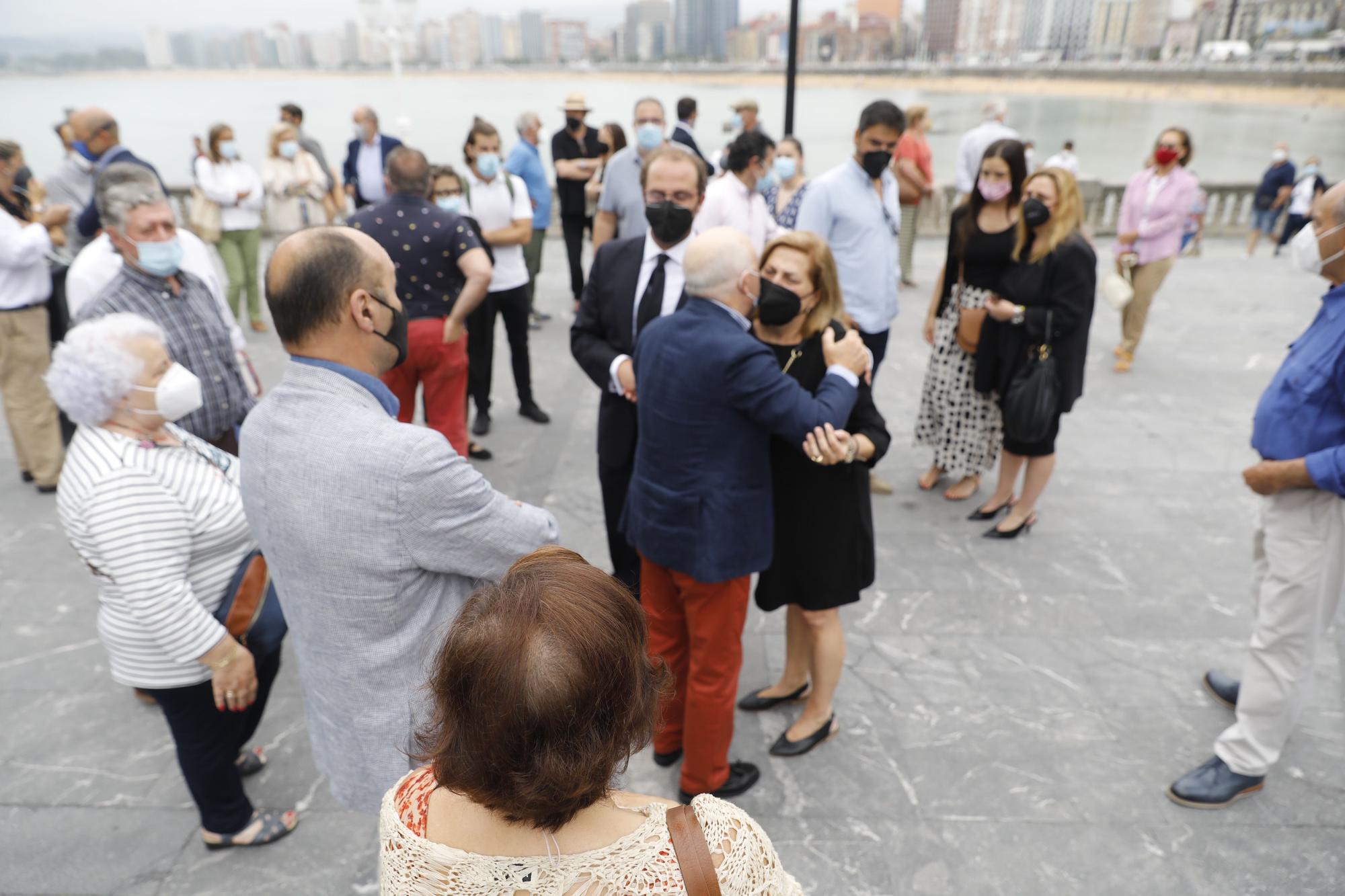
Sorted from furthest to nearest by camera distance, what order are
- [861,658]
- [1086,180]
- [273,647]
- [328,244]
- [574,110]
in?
[1086,180] → [574,110] → [861,658] → [273,647] → [328,244]

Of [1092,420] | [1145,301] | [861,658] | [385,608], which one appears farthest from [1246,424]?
[385,608]

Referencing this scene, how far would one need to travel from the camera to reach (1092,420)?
5.40 meters

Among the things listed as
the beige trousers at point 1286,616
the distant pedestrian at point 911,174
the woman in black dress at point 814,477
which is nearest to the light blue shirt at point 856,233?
the woman in black dress at point 814,477

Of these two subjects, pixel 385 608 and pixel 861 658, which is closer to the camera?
pixel 385 608

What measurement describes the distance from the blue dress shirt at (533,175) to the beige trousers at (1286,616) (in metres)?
5.61

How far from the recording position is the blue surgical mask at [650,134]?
6.29m

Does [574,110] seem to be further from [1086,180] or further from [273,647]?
[1086,180]

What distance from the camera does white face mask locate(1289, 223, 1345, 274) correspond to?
226cm

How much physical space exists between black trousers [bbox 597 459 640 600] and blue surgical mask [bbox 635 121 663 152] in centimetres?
379

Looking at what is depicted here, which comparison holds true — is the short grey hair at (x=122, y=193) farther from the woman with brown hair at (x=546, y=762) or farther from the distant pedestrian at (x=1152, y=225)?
the distant pedestrian at (x=1152, y=225)

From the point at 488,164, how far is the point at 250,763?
389cm

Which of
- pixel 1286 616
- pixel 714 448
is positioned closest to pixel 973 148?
pixel 1286 616

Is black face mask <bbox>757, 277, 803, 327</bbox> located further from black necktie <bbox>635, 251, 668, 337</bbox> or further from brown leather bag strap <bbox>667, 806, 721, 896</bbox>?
brown leather bag strap <bbox>667, 806, 721, 896</bbox>

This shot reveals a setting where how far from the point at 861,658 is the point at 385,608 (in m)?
2.12
